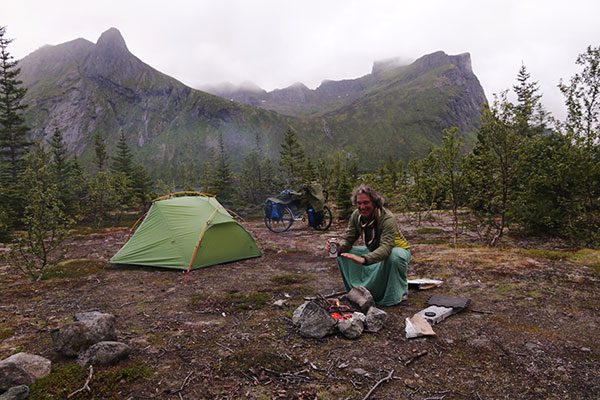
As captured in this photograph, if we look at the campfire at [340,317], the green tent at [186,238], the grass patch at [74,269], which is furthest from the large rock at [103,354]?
the grass patch at [74,269]

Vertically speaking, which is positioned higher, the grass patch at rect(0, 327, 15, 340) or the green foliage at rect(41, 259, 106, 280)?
the grass patch at rect(0, 327, 15, 340)

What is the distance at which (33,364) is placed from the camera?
4.29m

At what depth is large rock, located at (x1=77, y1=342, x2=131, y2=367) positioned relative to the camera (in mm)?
4496

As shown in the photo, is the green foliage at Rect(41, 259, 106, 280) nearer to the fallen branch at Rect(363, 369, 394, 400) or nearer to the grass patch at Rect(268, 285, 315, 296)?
the grass patch at Rect(268, 285, 315, 296)

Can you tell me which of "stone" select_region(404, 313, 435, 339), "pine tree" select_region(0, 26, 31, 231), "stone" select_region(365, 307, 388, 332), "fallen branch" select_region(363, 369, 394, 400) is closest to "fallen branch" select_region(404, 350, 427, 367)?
"fallen branch" select_region(363, 369, 394, 400)

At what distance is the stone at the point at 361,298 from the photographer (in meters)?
5.78

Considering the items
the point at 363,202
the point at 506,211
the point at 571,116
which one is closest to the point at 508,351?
the point at 363,202

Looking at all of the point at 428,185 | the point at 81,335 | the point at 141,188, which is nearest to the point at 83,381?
the point at 81,335

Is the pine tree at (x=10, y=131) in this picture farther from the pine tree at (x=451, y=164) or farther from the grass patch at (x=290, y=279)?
the pine tree at (x=451, y=164)

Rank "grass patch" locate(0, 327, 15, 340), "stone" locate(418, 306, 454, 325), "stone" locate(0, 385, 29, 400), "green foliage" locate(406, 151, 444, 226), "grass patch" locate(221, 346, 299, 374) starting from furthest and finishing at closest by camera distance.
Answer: "green foliage" locate(406, 151, 444, 226) → "grass patch" locate(0, 327, 15, 340) → "stone" locate(418, 306, 454, 325) → "grass patch" locate(221, 346, 299, 374) → "stone" locate(0, 385, 29, 400)

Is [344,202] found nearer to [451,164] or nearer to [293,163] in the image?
[451,164]

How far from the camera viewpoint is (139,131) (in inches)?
7820

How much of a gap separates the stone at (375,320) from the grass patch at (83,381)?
3.02 m

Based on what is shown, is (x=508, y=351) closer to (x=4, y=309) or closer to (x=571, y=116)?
(x=4, y=309)
